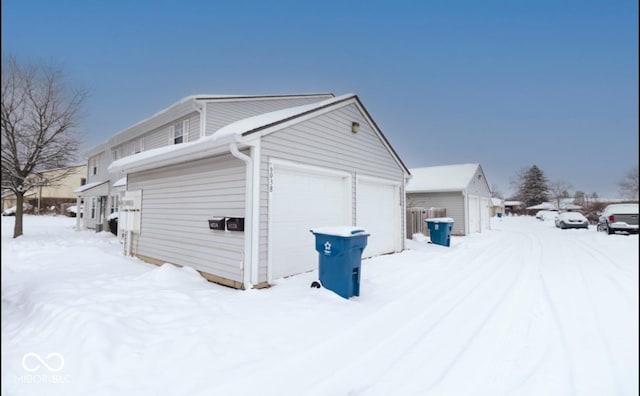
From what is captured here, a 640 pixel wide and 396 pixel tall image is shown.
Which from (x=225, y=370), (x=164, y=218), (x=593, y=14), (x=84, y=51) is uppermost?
(x=84, y=51)

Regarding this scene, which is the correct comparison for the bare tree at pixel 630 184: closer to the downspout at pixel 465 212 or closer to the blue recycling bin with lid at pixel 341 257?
the blue recycling bin with lid at pixel 341 257

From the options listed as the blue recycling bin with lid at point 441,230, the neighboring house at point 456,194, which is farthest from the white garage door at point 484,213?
the blue recycling bin with lid at point 441,230

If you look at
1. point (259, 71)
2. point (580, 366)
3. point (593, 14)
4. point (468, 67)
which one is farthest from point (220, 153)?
point (259, 71)

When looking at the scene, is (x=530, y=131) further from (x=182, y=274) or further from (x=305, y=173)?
(x=182, y=274)

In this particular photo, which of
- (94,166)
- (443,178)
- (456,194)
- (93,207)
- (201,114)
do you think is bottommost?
(93,207)

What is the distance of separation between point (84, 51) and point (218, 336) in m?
3.67

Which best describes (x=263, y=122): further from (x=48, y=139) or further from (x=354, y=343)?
(x=48, y=139)

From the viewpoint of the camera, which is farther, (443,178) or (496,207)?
(496,207)

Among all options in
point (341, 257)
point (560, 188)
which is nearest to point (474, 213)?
point (560, 188)

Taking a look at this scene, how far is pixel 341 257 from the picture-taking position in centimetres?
482

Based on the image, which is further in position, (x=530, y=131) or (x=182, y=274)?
(x=182, y=274)

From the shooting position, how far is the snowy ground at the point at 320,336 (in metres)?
2.52

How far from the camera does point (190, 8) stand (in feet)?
16.5

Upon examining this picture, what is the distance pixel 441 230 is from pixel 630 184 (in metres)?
9.62
